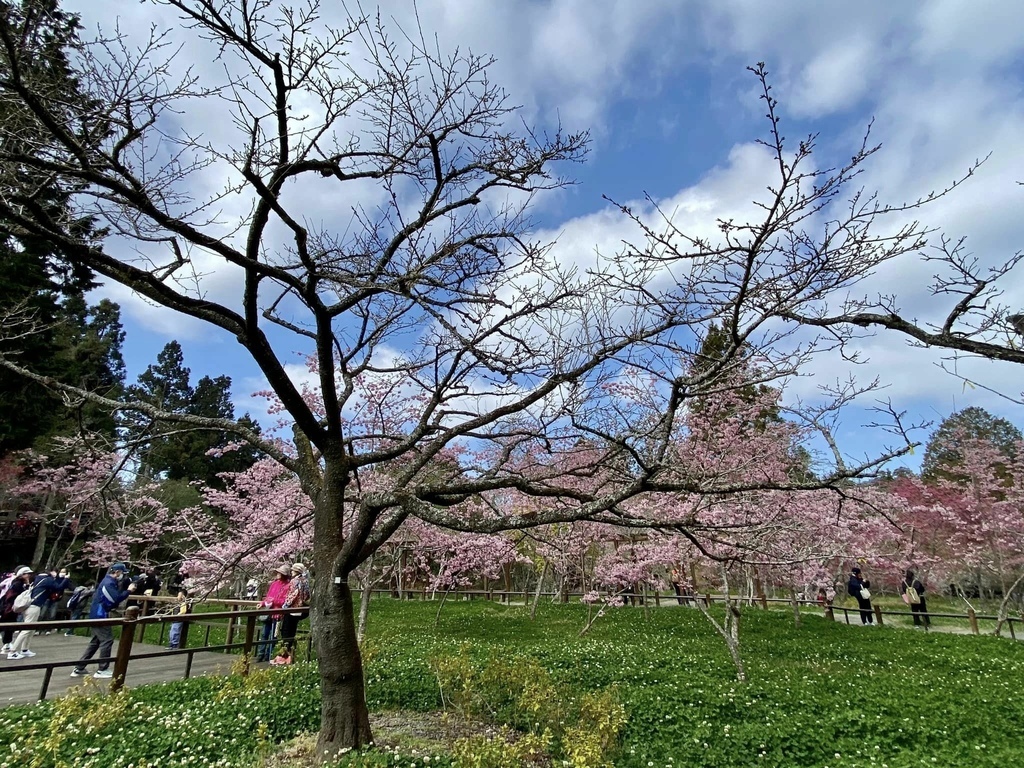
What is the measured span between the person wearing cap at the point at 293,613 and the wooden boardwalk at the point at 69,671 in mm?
703

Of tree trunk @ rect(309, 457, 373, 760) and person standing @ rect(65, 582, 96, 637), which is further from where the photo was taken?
person standing @ rect(65, 582, 96, 637)

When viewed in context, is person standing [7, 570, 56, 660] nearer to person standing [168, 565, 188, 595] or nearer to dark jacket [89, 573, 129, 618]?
person standing [168, 565, 188, 595]

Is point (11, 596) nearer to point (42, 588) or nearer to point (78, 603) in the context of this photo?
point (42, 588)

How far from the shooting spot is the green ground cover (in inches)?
169

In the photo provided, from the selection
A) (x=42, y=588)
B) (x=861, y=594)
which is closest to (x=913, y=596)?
(x=861, y=594)

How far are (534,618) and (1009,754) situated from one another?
1179cm

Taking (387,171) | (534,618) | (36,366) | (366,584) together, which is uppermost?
(36,366)

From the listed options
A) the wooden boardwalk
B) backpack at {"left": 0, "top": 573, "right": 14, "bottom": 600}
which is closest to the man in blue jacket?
the wooden boardwalk

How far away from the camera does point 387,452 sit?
16.3ft

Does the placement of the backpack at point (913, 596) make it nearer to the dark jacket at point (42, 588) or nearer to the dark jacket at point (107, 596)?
the dark jacket at point (107, 596)

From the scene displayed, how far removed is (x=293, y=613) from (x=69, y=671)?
11.9 ft

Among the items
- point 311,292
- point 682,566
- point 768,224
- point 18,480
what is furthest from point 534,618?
point 18,480

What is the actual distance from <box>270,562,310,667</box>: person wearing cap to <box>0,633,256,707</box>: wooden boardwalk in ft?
2.31

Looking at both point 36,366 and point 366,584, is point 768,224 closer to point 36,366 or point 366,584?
point 366,584
